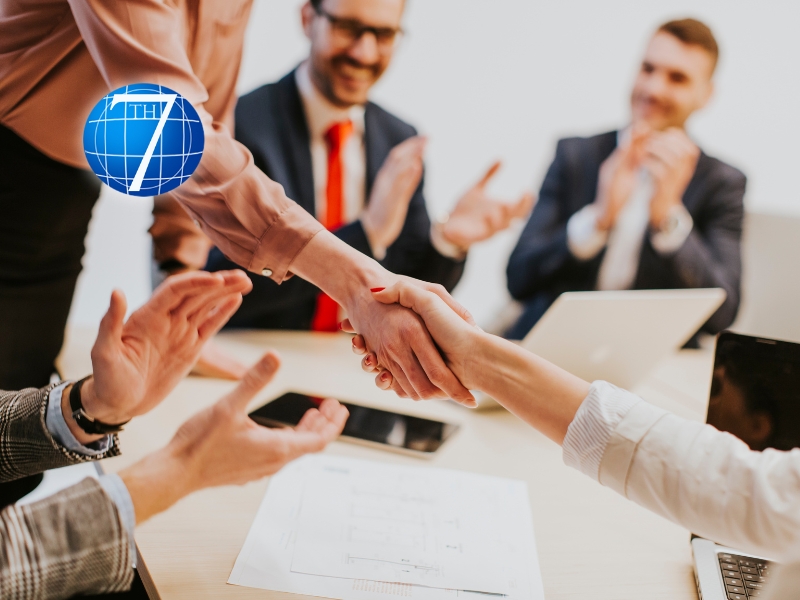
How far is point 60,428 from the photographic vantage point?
826mm

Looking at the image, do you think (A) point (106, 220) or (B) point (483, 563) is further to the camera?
(A) point (106, 220)

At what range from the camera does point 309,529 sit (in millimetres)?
885

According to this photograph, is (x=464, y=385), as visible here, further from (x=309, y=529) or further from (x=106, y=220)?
(x=106, y=220)

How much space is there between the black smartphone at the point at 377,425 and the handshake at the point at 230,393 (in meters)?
0.17

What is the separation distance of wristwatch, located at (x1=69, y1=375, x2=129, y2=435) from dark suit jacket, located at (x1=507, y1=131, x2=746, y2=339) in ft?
6.13

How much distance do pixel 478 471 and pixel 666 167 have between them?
5.55 feet

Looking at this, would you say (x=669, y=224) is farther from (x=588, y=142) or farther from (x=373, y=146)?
(x=373, y=146)

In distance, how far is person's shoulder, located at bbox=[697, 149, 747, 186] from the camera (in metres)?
2.51

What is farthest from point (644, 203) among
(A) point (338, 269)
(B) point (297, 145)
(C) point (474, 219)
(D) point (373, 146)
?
(A) point (338, 269)

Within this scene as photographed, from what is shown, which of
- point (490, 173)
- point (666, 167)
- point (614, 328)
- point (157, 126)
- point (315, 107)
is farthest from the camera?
point (666, 167)

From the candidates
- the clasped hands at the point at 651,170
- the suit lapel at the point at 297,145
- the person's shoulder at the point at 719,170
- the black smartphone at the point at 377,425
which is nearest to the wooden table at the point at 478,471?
the black smartphone at the point at 377,425

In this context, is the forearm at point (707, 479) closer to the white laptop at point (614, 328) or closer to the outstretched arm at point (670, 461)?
the outstretched arm at point (670, 461)

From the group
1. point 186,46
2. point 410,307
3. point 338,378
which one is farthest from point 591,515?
point 186,46

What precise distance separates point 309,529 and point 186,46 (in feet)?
2.50
